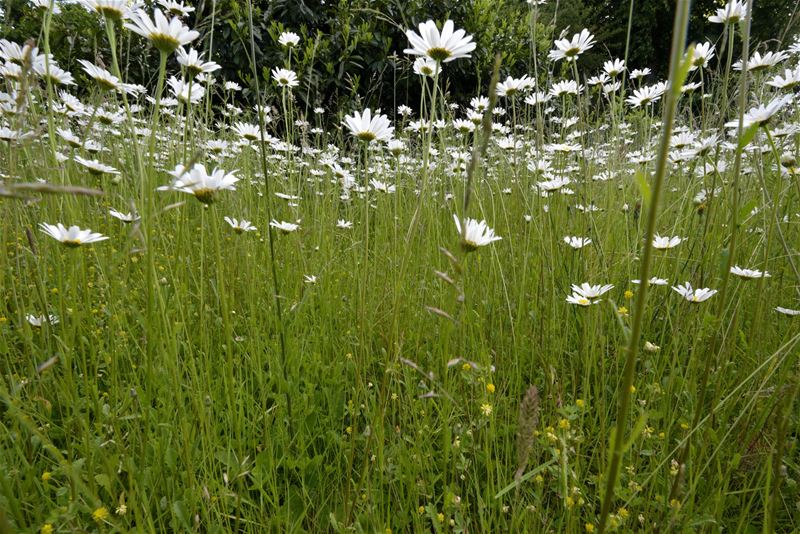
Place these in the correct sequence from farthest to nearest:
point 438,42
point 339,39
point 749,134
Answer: point 339,39 → point 438,42 → point 749,134

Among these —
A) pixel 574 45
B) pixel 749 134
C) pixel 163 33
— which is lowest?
pixel 749 134

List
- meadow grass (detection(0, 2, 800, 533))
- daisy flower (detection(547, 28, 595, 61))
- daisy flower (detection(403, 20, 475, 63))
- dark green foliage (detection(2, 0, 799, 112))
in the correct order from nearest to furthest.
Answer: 1. meadow grass (detection(0, 2, 800, 533))
2. daisy flower (detection(403, 20, 475, 63))
3. daisy flower (detection(547, 28, 595, 61))
4. dark green foliage (detection(2, 0, 799, 112))

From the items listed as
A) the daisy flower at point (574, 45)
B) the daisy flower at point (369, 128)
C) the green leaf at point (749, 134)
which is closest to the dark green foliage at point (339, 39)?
the daisy flower at point (574, 45)

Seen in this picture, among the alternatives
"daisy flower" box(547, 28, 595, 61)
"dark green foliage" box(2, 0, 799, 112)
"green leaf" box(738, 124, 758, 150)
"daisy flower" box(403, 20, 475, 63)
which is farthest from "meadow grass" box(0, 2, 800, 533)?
"dark green foliage" box(2, 0, 799, 112)

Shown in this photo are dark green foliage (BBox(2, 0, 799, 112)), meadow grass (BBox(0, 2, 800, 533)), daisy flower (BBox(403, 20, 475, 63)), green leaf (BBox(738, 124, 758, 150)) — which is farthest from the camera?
dark green foliage (BBox(2, 0, 799, 112))

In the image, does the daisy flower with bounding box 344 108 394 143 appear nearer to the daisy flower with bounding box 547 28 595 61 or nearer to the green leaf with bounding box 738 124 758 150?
the green leaf with bounding box 738 124 758 150

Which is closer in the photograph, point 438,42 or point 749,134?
point 749,134

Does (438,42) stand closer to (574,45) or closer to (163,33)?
(163,33)

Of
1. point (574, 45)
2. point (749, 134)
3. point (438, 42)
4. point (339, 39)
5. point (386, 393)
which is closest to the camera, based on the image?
point (749, 134)

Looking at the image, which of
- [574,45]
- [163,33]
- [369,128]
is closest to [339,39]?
[574,45]

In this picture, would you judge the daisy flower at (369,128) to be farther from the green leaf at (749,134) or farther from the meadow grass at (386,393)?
the green leaf at (749,134)

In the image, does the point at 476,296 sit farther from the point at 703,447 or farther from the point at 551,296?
the point at 703,447

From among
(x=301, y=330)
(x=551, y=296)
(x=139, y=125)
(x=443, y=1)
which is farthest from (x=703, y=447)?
(x=443, y=1)

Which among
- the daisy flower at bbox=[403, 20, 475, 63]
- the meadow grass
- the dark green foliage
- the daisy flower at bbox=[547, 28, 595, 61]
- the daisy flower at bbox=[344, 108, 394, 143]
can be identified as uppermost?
the dark green foliage
